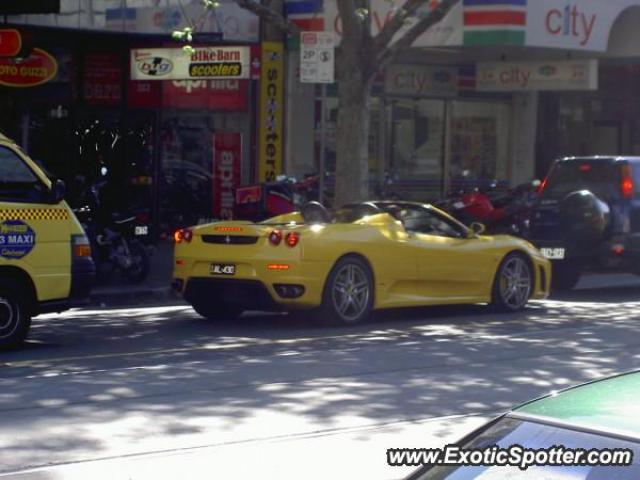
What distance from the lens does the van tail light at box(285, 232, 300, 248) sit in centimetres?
1315

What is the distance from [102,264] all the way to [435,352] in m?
6.51

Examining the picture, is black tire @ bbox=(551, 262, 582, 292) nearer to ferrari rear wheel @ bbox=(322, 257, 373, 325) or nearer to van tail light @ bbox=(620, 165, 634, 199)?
van tail light @ bbox=(620, 165, 634, 199)

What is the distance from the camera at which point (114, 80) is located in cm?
2231

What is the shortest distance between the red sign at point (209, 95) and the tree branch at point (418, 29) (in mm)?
5167

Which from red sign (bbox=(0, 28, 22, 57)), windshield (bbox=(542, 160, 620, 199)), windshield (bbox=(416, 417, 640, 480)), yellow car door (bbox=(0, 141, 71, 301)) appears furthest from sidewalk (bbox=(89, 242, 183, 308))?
windshield (bbox=(416, 417, 640, 480))

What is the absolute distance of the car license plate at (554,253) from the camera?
17812 millimetres

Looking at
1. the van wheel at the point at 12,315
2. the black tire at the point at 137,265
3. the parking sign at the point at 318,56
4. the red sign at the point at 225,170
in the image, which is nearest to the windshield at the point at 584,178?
the parking sign at the point at 318,56

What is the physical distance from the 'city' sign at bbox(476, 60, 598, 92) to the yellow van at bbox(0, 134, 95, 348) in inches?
548

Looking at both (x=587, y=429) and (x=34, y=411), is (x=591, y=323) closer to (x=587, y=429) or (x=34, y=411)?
(x=34, y=411)

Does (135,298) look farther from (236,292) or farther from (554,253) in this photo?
(554,253)

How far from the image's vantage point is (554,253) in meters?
17.9

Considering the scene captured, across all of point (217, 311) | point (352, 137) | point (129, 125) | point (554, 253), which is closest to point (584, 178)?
point (554, 253)

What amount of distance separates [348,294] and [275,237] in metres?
1.04

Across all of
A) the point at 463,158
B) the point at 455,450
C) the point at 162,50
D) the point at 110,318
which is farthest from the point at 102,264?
the point at 455,450
